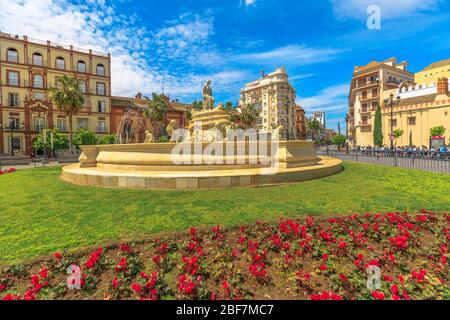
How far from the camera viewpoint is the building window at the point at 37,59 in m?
38.5

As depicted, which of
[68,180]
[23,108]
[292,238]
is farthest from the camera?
[23,108]

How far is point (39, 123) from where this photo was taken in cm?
3797

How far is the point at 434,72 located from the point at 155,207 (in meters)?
69.2

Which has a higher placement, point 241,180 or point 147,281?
point 241,180

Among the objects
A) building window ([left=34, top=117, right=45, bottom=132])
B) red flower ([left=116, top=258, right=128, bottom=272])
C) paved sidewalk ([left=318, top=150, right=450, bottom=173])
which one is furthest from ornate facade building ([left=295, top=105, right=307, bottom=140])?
red flower ([left=116, top=258, right=128, bottom=272])

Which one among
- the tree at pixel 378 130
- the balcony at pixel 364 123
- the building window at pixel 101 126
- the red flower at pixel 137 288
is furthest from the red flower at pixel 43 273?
the balcony at pixel 364 123

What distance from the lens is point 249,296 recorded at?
2.90 metres

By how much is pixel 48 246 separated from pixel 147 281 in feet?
7.47

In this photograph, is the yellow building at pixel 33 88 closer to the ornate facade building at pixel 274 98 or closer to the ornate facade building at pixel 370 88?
the ornate facade building at pixel 274 98

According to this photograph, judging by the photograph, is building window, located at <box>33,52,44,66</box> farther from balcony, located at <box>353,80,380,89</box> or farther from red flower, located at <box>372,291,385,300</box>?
balcony, located at <box>353,80,380,89</box>

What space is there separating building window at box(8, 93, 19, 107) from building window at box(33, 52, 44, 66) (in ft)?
21.4
